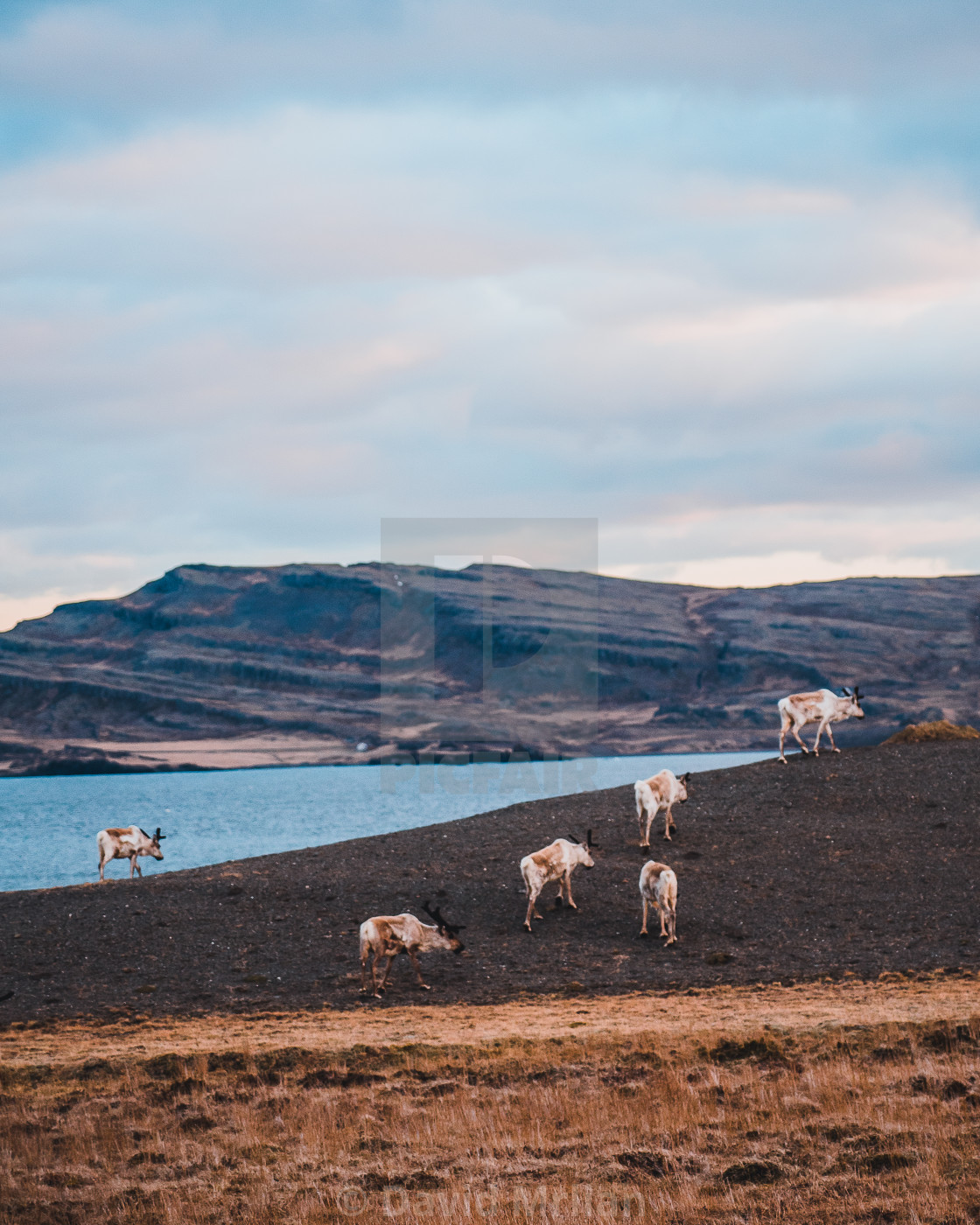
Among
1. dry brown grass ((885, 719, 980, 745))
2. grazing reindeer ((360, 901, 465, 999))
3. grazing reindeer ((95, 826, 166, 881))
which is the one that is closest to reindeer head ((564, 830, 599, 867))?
grazing reindeer ((360, 901, 465, 999))

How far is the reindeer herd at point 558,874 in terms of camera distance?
20.9 metres

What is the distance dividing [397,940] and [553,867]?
6142 mm

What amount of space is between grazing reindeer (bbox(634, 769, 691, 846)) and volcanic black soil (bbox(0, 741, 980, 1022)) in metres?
0.57

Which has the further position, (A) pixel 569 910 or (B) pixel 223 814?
(B) pixel 223 814

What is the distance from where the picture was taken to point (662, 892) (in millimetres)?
24125

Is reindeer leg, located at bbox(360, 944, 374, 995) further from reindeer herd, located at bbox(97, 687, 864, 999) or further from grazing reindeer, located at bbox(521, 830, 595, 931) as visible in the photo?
grazing reindeer, located at bbox(521, 830, 595, 931)

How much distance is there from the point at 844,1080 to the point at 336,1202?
6.49m

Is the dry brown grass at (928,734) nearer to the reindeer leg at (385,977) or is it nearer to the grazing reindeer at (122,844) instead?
the reindeer leg at (385,977)

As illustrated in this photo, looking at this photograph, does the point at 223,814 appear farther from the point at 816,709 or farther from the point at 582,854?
the point at 582,854

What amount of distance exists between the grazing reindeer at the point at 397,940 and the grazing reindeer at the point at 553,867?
4143 millimetres

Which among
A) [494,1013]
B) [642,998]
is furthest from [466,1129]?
[642,998]

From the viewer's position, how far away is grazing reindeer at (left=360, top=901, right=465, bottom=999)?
67.7 ft

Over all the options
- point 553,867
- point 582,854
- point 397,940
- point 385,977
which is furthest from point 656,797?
point 397,940

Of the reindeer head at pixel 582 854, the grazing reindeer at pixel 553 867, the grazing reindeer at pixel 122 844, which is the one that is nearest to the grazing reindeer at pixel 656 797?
the reindeer head at pixel 582 854
